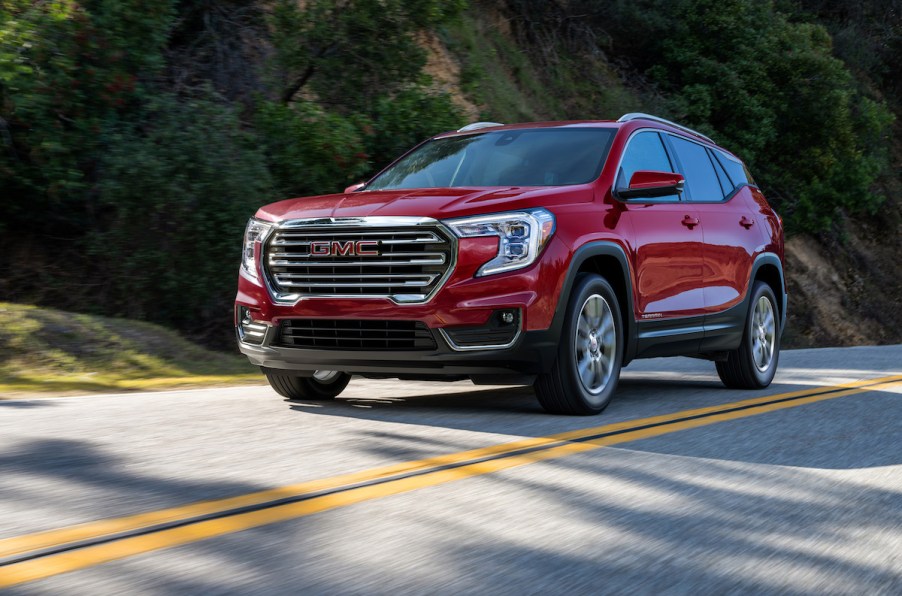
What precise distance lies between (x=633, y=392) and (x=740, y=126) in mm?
21342

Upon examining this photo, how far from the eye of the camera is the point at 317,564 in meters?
3.66

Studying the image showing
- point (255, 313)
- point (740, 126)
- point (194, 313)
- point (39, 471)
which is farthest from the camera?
point (740, 126)

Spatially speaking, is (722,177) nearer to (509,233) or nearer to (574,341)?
(574,341)


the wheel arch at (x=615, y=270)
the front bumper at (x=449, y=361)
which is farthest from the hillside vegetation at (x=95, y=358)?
the wheel arch at (x=615, y=270)

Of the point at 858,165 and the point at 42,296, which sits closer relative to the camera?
the point at 42,296

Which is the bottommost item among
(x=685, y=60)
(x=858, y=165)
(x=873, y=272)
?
(x=873, y=272)

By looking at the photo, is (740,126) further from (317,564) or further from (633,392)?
(317,564)

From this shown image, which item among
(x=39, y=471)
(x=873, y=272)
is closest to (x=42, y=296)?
(x=39, y=471)

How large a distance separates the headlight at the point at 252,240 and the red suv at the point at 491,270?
0.04 feet

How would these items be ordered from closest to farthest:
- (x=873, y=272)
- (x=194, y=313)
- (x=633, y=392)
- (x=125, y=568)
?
(x=125, y=568), (x=633, y=392), (x=194, y=313), (x=873, y=272)

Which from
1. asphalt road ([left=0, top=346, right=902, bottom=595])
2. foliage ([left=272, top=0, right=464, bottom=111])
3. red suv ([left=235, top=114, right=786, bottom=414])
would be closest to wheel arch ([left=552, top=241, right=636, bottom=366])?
red suv ([left=235, top=114, right=786, bottom=414])

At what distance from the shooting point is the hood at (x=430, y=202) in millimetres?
6648

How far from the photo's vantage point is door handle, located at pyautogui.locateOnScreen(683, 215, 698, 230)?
8430mm

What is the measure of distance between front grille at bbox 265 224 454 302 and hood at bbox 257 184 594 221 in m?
0.11
